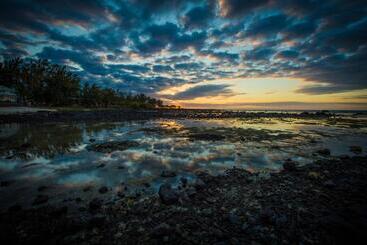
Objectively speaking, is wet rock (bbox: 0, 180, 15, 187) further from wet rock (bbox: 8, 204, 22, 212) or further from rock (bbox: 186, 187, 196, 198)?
rock (bbox: 186, 187, 196, 198)

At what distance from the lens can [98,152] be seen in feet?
37.4

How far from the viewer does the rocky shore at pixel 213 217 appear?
3.92 metres

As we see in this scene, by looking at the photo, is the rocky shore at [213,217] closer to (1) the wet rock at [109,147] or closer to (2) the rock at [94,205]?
(2) the rock at [94,205]

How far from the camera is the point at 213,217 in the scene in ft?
15.4

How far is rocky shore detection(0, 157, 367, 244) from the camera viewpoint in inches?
154

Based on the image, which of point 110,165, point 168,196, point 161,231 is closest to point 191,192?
point 168,196

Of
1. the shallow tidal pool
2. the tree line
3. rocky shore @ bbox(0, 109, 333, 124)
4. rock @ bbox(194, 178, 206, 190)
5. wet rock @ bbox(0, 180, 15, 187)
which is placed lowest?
the shallow tidal pool

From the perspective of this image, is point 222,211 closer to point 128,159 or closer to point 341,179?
point 341,179

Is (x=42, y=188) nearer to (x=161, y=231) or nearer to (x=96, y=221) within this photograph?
(x=96, y=221)

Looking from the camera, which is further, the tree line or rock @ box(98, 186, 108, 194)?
the tree line

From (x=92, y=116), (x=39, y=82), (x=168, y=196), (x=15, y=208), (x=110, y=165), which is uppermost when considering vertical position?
(x=39, y=82)

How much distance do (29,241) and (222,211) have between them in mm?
4462

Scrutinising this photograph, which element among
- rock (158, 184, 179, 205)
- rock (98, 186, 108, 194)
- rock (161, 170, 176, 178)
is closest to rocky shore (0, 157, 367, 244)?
rock (158, 184, 179, 205)

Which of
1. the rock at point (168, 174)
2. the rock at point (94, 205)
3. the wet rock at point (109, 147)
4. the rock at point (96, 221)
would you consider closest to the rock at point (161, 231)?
the rock at point (96, 221)
